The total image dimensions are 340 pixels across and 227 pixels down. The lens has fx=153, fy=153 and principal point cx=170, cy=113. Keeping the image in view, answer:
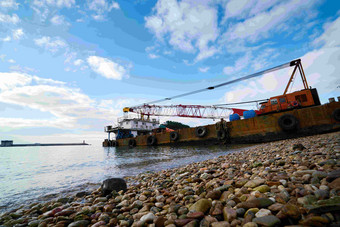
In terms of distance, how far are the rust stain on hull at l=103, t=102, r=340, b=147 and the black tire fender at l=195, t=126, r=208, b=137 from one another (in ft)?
0.97

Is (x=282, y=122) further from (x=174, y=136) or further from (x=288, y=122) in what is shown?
(x=174, y=136)

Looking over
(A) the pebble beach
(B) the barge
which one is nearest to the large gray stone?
(A) the pebble beach

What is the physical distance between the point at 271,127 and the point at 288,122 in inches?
58.4

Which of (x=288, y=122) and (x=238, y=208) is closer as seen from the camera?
(x=238, y=208)

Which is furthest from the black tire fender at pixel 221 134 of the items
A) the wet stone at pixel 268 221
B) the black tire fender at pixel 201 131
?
the wet stone at pixel 268 221

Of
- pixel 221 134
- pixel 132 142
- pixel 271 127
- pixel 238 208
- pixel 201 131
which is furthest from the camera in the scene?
pixel 132 142

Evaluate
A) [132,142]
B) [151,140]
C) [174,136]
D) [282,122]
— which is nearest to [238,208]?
[282,122]

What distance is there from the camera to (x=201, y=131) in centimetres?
2070

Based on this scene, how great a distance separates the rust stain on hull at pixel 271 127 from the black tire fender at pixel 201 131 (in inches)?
11.6

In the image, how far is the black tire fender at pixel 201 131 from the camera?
66.5 feet

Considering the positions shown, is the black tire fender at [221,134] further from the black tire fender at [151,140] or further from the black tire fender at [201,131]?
the black tire fender at [151,140]

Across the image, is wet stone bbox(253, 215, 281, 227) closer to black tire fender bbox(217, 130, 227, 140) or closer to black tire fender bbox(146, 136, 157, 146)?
black tire fender bbox(217, 130, 227, 140)

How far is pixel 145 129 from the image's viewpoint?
43969 millimetres

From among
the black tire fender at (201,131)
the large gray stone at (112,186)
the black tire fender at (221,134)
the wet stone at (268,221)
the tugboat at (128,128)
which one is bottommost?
the large gray stone at (112,186)
